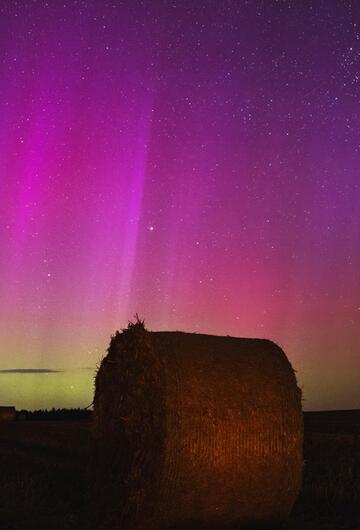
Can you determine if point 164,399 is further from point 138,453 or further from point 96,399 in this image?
point 96,399

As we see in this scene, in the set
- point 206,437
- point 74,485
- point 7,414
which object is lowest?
point 74,485

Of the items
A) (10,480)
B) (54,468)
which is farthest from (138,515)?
(54,468)

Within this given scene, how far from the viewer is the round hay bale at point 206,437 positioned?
8188mm

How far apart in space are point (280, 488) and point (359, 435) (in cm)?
862

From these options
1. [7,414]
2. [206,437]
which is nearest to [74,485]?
[206,437]

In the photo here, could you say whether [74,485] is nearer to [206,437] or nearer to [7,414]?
[206,437]

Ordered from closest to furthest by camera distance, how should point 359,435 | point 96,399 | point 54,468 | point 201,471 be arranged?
point 201,471
point 96,399
point 54,468
point 359,435

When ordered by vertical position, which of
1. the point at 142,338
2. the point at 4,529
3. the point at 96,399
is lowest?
the point at 4,529

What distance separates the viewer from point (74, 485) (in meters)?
11.4

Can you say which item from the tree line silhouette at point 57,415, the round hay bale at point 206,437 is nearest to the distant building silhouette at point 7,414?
the tree line silhouette at point 57,415

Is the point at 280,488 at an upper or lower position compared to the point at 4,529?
upper

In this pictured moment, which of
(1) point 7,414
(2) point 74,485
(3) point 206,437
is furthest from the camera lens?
(1) point 7,414

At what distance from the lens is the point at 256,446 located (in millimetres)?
8445

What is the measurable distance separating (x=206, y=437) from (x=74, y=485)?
3.99m
